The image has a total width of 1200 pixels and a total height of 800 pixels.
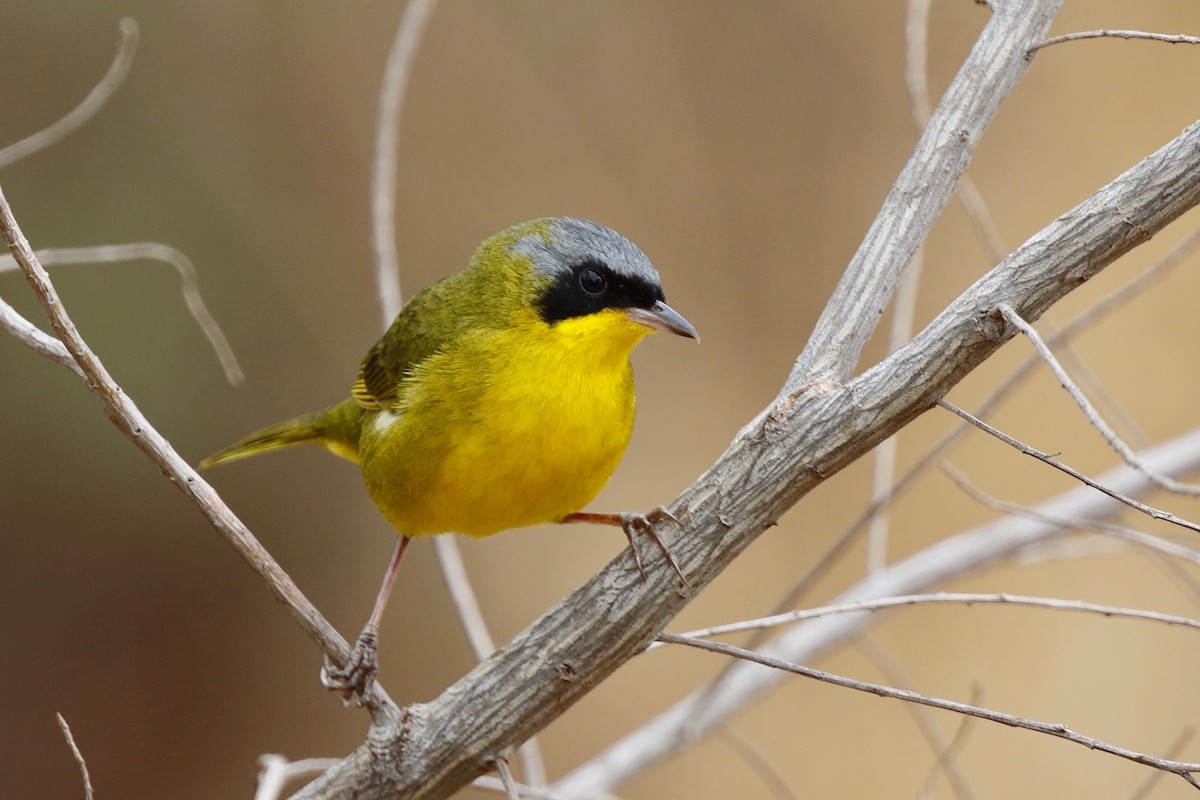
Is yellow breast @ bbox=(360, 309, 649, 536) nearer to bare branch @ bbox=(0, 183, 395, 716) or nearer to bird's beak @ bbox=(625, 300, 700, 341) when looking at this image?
bird's beak @ bbox=(625, 300, 700, 341)

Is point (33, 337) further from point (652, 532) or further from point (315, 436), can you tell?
point (315, 436)

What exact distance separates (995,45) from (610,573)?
4.23 ft

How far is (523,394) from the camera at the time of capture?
9.72 feet

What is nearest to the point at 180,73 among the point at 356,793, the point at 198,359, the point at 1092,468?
the point at 198,359

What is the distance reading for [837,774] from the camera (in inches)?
242

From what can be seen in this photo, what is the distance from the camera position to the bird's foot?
230cm

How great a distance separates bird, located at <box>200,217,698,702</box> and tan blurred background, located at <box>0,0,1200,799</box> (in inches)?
115

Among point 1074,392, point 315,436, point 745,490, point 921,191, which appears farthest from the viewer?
point 315,436

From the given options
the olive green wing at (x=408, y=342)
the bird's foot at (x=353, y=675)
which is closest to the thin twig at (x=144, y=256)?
the olive green wing at (x=408, y=342)

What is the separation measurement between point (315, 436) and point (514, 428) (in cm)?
132

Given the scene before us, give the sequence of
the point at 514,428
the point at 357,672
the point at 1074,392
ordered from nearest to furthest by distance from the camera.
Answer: the point at 1074,392
the point at 357,672
the point at 514,428

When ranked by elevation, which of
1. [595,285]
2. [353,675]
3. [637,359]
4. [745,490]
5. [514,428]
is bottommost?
[745,490]

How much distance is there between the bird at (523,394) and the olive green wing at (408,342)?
14 mm

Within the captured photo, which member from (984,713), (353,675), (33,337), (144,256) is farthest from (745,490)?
(144,256)
